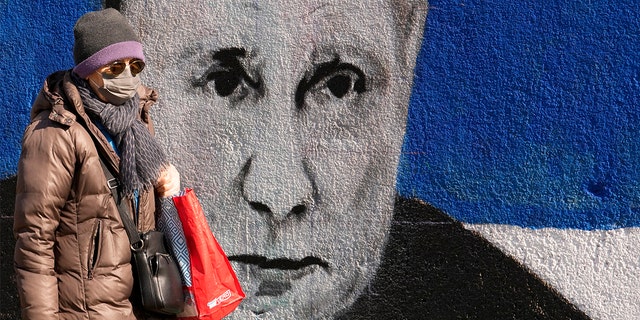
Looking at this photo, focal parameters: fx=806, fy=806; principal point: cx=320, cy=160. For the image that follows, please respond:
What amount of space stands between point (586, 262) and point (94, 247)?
2.18m

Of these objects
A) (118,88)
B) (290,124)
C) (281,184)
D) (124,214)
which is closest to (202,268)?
(124,214)

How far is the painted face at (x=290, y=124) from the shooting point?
370 cm

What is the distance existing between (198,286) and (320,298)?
1.14 metres

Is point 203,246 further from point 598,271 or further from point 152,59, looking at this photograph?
point 598,271

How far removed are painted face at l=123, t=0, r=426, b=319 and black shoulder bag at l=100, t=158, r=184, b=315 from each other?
112 centimetres

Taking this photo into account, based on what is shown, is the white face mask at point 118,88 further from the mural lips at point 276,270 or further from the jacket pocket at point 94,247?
the mural lips at point 276,270

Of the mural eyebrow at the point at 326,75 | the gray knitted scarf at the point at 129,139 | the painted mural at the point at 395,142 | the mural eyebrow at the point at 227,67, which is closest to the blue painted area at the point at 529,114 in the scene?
the painted mural at the point at 395,142

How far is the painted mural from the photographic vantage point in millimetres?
3570

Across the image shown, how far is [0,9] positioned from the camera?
151 inches

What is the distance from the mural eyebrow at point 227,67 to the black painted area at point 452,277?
0.93m

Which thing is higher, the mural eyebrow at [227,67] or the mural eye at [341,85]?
the mural eyebrow at [227,67]

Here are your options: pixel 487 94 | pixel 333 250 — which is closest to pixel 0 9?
pixel 333 250

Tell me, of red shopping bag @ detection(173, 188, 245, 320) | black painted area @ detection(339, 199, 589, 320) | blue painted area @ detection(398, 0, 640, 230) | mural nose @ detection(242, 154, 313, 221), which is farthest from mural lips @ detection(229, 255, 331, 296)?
red shopping bag @ detection(173, 188, 245, 320)

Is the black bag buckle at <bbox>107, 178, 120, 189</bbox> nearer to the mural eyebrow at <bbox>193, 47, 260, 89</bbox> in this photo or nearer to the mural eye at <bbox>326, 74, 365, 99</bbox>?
the mural eyebrow at <bbox>193, 47, 260, 89</bbox>
